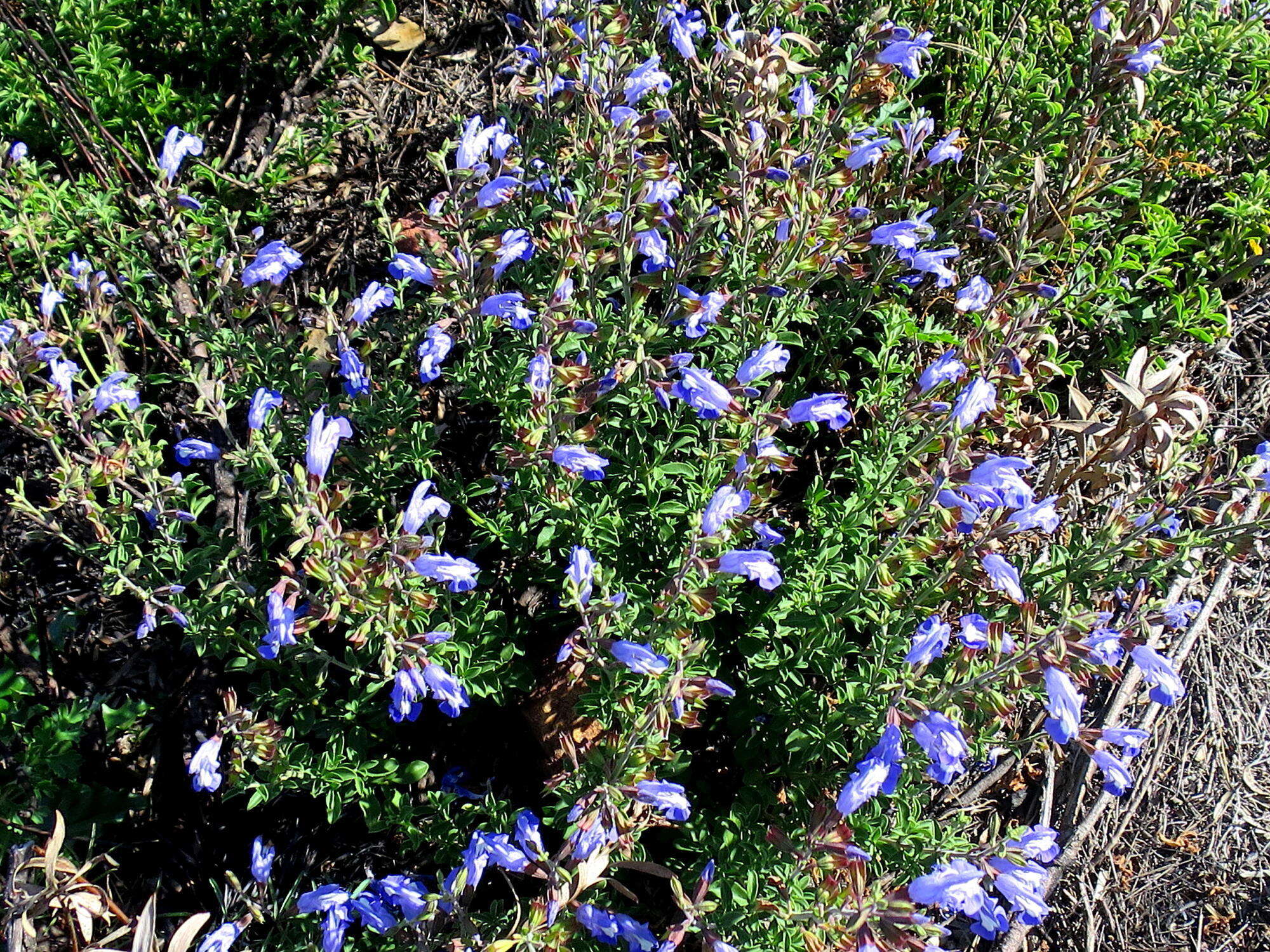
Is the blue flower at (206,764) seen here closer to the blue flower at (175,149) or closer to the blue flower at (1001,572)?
the blue flower at (175,149)

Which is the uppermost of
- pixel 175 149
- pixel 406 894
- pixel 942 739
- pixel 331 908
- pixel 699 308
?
pixel 175 149

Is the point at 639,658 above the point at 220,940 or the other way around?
above

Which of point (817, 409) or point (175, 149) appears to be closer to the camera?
point (817, 409)

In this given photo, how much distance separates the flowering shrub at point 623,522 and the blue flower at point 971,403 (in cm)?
1

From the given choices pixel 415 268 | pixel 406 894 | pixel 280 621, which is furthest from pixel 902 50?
pixel 406 894

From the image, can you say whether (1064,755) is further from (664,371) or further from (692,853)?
(664,371)

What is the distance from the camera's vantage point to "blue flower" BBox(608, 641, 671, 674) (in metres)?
2.29

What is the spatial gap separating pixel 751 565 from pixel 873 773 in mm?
565

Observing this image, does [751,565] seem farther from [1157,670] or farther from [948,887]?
[1157,670]

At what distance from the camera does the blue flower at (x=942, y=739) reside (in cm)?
217

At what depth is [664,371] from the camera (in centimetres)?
268

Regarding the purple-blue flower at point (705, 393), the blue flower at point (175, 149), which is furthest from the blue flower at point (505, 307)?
the blue flower at point (175, 149)

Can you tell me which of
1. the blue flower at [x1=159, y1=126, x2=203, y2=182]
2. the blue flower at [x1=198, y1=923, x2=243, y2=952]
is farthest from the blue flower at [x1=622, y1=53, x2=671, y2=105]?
the blue flower at [x1=198, y1=923, x2=243, y2=952]

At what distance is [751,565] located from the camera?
7.71 ft
